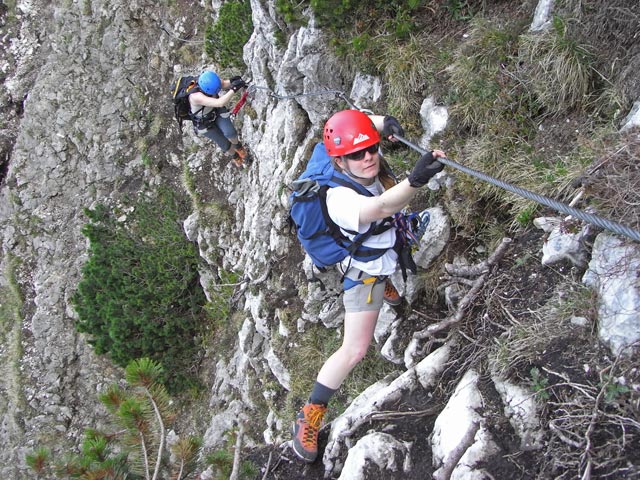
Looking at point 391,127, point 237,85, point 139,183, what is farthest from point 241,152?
point 391,127

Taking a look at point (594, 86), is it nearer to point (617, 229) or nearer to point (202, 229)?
point (617, 229)

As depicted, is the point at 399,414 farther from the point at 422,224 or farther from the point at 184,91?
the point at 184,91

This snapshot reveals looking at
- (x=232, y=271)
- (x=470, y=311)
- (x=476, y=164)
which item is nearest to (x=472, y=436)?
(x=470, y=311)

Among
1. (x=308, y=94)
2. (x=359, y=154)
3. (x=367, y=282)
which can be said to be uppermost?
(x=359, y=154)

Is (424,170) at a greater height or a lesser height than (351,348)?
greater

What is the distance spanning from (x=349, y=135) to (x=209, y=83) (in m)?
4.96

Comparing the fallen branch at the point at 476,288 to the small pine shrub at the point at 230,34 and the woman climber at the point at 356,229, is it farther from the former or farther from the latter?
the small pine shrub at the point at 230,34

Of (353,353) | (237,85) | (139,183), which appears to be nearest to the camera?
(353,353)

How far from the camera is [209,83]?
8461mm

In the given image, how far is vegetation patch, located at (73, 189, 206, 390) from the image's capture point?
1090 cm

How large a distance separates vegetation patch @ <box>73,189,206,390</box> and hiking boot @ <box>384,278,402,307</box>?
20.8ft

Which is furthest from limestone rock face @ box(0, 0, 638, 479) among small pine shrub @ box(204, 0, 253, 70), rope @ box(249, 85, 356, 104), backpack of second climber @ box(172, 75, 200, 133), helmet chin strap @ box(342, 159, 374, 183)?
helmet chin strap @ box(342, 159, 374, 183)

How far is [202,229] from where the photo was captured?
1091 cm

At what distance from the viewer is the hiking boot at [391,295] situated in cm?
594
